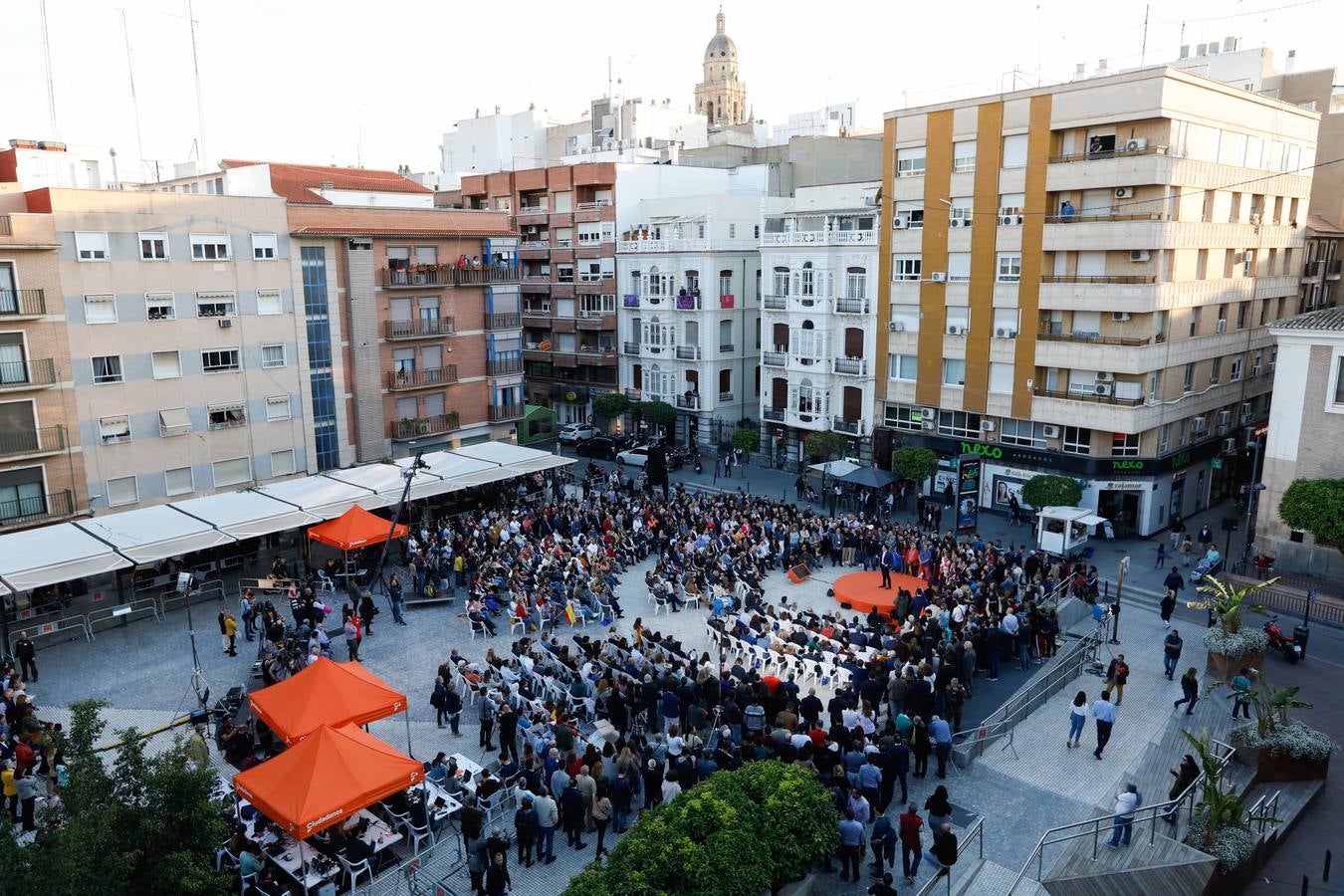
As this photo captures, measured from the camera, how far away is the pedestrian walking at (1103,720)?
17609 mm

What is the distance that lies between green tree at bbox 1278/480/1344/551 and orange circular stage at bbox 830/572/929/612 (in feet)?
37.8

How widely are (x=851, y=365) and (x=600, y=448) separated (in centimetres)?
1428

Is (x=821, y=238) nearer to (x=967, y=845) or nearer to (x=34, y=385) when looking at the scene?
→ (x=34, y=385)

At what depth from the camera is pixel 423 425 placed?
38.9 m

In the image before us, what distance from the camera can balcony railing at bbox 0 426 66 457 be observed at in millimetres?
27984

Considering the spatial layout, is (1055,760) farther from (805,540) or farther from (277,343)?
(277,343)

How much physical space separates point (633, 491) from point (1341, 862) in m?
25.9

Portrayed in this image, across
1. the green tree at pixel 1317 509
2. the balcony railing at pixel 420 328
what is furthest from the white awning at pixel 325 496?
the green tree at pixel 1317 509

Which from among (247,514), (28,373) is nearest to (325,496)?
(247,514)

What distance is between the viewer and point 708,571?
27.3 m

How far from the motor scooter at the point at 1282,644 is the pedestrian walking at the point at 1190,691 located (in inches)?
192

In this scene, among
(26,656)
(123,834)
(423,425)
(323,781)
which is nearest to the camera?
(123,834)

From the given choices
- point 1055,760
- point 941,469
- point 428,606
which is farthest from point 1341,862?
point 941,469

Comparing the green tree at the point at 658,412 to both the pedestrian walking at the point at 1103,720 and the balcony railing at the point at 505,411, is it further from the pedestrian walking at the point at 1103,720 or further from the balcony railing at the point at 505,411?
the pedestrian walking at the point at 1103,720
